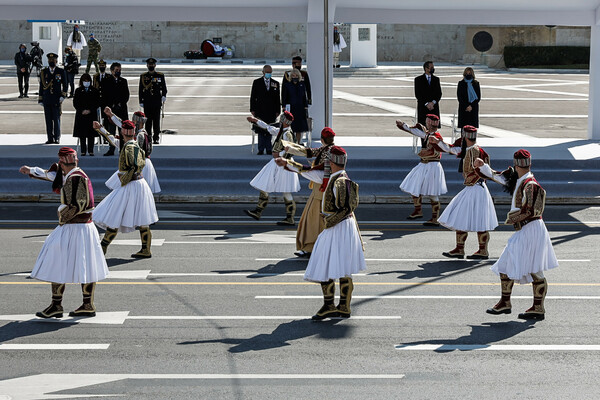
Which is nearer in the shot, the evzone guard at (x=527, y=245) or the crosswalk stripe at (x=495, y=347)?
the crosswalk stripe at (x=495, y=347)

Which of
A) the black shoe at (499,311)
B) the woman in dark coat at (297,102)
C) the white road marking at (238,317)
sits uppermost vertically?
the woman in dark coat at (297,102)

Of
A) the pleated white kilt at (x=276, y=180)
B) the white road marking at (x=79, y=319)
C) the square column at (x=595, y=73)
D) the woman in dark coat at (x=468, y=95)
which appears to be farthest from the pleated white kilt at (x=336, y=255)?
the square column at (x=595, y=73)

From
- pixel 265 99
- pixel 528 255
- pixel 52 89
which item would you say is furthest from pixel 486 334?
pixel 52 89

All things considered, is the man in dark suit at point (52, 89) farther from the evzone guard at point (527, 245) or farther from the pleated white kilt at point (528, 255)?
the pleated white kilt at point (528, 255)

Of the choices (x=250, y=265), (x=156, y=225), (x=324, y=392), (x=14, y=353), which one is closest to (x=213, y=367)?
(x=324, y=392)

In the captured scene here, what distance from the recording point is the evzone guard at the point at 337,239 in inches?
445

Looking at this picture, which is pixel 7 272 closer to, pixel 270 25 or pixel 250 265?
pixel 250 265

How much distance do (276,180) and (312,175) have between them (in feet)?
16.2

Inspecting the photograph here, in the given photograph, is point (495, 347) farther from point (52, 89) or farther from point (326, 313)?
point (52, 89)

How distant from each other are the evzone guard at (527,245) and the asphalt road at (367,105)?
16072 mm

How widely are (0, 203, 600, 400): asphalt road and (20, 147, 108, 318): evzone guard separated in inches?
20.3

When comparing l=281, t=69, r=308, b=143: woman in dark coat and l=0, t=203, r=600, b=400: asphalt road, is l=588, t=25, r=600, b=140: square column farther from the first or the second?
l=0, t=203, r=600, b=400: asphalt road

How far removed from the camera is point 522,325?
11.4 metres

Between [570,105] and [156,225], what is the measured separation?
920 inches
